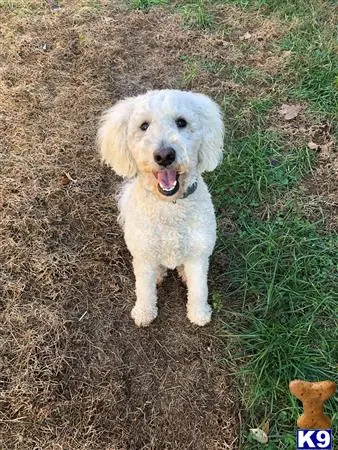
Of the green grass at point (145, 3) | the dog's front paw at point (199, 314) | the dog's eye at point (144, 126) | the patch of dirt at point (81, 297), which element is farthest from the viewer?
the green grass at point (145, 3)

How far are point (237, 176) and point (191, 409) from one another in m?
1.64

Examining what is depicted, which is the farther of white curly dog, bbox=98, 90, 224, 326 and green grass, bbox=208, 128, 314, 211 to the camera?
green grass, bbox=208, 128, 314, 211

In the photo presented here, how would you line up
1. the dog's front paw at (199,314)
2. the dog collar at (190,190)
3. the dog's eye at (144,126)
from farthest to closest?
the dog's front paw at (199,314)
the dog collar at (190,190)
the dog's eye at (144,126)

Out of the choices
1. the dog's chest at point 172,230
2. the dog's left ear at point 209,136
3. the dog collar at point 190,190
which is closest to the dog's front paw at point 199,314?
the dog's chest at point 172,230

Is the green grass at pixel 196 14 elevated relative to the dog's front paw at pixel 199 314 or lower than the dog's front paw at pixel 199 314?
elevated

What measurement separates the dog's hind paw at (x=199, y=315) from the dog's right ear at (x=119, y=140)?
885 millimetres

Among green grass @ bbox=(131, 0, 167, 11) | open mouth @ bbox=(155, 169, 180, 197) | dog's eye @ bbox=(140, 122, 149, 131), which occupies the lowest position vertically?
green grass @ bbox=(131, 0, 167, 11)

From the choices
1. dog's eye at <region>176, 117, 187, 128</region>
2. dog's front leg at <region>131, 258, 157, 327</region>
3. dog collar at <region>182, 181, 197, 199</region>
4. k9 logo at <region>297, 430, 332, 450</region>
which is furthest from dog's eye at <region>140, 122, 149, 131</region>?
k9 logo at <region>297, 430, 332, 450</region>

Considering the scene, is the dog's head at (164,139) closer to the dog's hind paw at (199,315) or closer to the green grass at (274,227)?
the dog's hind paw at (199,315)

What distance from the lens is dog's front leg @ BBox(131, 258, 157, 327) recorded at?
2.75 metres

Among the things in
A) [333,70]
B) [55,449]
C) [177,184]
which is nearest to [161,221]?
[177,184]

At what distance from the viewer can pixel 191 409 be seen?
8.59ft

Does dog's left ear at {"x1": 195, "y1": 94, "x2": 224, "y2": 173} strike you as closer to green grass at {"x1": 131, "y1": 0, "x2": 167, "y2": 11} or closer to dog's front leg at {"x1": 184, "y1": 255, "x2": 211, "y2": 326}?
dog's front leg at {"x1": 184, "y1": 255, "x2": 211, "y2": 326}

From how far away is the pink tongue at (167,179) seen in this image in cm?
228
